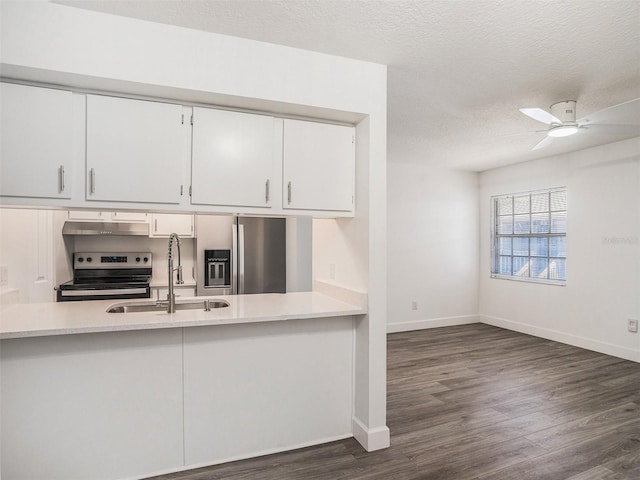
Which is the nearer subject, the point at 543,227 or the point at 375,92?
the point at 375,92

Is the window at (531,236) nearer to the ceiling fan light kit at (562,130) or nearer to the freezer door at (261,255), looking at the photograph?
the ceiling fan light kit at (562,130)

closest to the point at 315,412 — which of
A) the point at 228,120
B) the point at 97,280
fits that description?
the point at 228,120

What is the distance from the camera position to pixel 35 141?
1862 millimetres

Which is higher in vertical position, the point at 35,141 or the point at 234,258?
the point at 35,141

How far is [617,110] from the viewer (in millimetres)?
2527

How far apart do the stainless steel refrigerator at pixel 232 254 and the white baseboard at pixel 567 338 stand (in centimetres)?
375

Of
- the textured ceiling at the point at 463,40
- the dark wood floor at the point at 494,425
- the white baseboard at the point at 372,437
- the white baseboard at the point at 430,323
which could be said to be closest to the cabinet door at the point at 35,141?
the textured ceiling at the point at 463,40

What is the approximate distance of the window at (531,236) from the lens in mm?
4949

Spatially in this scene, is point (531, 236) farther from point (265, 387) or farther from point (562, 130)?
point (265, 387)

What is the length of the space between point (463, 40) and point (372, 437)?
2467mm

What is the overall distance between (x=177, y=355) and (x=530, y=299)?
492 cm

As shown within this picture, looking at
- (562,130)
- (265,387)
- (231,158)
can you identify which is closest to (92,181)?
(231,158)

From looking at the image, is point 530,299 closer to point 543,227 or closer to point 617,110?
point 543,227

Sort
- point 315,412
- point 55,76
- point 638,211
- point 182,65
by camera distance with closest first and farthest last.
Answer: point 55,76 → point 182,65 → point 315,412 → point 638,211
